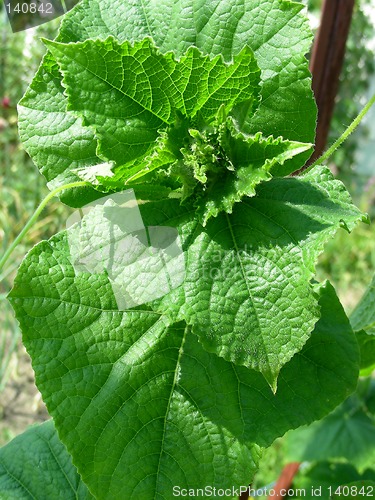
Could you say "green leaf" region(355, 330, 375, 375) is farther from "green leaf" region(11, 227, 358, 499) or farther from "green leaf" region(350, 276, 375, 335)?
"green leaf" region(11, 227, 358, 499)

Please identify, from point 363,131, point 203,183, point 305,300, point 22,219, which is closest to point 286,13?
point 203,183

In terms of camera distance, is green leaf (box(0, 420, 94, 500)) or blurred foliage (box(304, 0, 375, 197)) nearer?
green leaf (box(0, 420, 94, 500))

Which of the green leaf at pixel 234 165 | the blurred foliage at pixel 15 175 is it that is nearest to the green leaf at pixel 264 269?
the green leaf at pixel 234 165

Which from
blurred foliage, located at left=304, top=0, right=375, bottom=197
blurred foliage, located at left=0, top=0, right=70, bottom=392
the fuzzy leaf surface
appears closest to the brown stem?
the fuzzy leaf surface

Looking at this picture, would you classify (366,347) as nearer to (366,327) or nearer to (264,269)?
(366,327)

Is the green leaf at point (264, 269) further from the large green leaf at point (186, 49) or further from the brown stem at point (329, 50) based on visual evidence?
the brown stem at point (329, 50)

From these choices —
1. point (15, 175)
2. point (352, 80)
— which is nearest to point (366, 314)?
point (15, 175)

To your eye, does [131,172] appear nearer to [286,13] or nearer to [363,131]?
[286,13]
